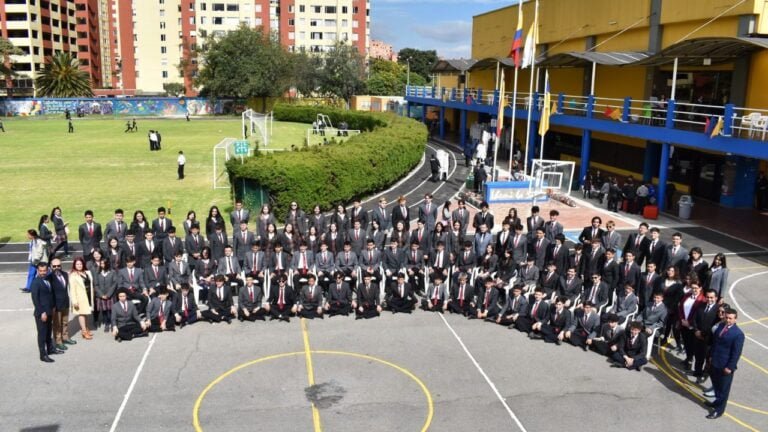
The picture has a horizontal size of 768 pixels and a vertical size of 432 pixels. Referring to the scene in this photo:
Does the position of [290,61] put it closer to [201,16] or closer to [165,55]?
[201,16]

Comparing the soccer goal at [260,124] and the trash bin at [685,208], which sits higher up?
the soccer goal at [260,124]

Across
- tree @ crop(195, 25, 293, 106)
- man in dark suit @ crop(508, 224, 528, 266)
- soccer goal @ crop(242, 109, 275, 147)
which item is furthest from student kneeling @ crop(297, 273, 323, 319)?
tree @ crop(195, 25, 293, 106)

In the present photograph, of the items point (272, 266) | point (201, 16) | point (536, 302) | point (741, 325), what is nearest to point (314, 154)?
point (272, 266)

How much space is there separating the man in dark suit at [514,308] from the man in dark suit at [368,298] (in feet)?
7.47

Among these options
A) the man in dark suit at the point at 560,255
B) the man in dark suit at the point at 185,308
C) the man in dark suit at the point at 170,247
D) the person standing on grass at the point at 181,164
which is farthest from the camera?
the person standing on grass at the point at 181,164

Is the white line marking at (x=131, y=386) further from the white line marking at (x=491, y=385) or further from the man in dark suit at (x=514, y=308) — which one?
the man in dark suit at (x=514, y=308)

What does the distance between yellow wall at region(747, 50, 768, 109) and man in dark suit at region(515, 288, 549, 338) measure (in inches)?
633

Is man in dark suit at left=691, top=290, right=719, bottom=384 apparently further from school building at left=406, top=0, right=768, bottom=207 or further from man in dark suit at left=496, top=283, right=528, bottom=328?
school building at left=406, top=0, right=768, bottom=207

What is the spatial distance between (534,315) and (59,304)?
30.7ft

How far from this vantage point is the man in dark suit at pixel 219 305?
13.8 metres

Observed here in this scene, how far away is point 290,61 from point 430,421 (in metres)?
75.2

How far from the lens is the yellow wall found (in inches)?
939

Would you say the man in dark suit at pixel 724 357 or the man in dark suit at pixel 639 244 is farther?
the man in dark suit at pixel 639 244

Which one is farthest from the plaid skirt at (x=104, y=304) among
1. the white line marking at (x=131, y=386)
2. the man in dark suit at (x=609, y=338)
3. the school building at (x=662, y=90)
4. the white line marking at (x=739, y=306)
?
the school building at (x=662, y=90)
